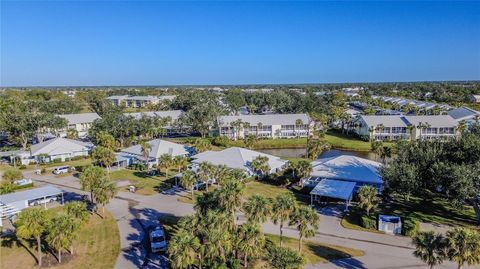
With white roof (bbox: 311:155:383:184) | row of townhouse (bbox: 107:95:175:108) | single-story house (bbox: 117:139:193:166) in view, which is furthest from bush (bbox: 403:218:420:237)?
row of townhouse (bbox: 107:95:175:108)

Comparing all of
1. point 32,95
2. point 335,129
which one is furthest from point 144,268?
point 32,95

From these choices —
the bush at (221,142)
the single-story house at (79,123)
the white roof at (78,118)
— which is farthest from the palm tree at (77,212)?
the white roof at (78,118)

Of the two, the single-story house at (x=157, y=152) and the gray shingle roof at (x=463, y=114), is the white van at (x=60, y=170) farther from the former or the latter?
the gray shingle roof at (x=463, y=114)

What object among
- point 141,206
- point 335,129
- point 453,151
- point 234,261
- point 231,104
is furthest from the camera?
point 231,104

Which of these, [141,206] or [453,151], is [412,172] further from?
[141,206]

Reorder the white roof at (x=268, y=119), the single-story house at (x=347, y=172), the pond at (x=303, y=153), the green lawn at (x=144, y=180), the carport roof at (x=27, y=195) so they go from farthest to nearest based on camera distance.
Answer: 1. the white roof at (x=268, y=119)
2. the pond at (x=303, y=153)
3. the green lawn at (x=144, y=180)
4. the single-story house at (x=347, y=172)
5. the carport roof at (x=27, y=195)
